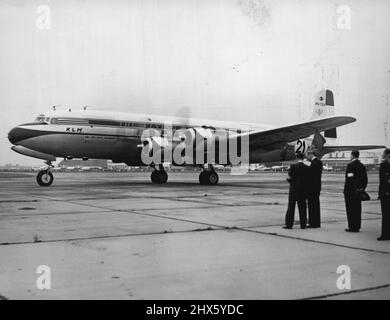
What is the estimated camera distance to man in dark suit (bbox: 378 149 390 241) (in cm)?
676

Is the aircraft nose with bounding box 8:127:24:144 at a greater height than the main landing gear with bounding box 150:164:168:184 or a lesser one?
greater

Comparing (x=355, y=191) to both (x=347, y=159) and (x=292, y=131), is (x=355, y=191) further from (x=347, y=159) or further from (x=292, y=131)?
(x=347, y=159)

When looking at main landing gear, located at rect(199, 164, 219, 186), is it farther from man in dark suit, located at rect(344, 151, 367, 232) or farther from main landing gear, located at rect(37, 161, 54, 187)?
man in dark suit, located at rect(344, 151, 367, 232)

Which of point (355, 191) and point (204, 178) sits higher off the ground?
point (355, 191)

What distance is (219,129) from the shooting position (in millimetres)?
24344

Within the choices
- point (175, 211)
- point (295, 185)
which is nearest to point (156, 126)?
point (175, 211)

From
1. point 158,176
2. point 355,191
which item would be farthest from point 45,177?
point 355,191

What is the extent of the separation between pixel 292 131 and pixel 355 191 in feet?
44.1

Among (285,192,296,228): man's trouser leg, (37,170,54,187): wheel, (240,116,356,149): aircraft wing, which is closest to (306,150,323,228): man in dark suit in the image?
(285,192,296,228): man's trouser leg

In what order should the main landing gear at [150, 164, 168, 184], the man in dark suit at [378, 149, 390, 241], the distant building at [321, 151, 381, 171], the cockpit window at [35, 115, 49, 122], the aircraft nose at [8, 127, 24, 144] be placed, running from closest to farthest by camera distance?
the man in dark suit at [378, 149, 390, 241] < the aircraft nose at [8, 127, 24, 144] < the cockpit window at [35, 115, 49, 122] < the main landing gear at [150, 164, 168, 184] < the distant building at [321, 151, 381, 171]

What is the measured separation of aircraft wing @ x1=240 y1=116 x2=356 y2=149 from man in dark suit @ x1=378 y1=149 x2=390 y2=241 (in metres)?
12.0

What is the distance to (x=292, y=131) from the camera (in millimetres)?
20844
